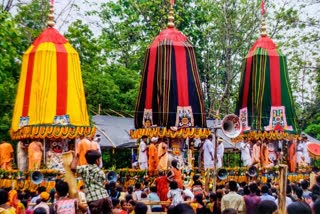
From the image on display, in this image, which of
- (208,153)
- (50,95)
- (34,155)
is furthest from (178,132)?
(34,155)

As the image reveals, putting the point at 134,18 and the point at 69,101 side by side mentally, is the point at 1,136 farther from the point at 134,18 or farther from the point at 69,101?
the point at 134,18

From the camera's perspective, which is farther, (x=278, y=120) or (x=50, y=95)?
(x=278, y=120)

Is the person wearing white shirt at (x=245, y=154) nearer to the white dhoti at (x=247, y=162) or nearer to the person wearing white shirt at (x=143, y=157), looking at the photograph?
the white dhoti at (x=247, y=162)

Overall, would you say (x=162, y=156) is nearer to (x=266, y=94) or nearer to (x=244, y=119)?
(x=244, y=119)

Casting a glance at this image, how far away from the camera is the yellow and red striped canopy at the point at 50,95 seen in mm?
20266

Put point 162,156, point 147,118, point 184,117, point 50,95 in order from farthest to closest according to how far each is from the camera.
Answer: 1. point 147,118
2. point 184,117
3. point 50,95
4. point 162,156

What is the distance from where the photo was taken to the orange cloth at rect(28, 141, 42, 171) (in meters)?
19.8

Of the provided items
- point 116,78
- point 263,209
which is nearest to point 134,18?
point 116,78

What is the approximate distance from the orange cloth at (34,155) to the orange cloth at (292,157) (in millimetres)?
8879

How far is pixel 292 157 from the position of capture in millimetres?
23953

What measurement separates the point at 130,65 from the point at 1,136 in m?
11.7

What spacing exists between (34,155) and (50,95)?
6.50 feet

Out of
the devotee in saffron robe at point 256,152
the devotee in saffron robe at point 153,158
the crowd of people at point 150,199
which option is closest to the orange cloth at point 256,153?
the devotee in saffron robe at point 256,152

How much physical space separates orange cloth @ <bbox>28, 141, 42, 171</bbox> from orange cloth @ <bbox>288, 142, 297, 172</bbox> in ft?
29.1
